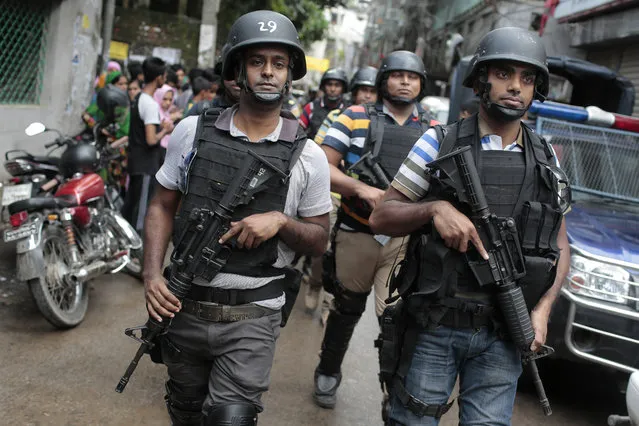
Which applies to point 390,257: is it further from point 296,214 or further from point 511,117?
point 511,117

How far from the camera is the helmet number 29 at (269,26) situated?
2.64m

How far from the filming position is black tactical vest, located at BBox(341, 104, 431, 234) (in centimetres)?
403

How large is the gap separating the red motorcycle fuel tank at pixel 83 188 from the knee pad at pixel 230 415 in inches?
122

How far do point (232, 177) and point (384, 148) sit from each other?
5.41ft

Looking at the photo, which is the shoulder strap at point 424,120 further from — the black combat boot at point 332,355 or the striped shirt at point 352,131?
the black combat boot at point 332,355

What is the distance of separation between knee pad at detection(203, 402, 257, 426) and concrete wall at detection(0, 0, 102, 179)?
19.7 ft

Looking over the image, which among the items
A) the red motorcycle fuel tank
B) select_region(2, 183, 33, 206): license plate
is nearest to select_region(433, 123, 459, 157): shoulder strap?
the red motorcycle fuel tank

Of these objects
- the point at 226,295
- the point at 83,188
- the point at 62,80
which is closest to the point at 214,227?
the point at 226,295

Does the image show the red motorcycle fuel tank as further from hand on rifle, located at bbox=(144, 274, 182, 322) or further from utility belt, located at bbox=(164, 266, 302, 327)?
hand on rifle, located at bbox=(144, 274, 182, 322)

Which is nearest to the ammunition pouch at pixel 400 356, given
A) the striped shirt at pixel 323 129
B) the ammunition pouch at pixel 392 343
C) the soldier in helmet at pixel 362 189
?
the ammunition pouch at pixel 392 343

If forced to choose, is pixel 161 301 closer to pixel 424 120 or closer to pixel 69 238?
pixel 424 120

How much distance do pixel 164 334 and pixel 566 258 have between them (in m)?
1.58

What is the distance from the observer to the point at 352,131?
418cm

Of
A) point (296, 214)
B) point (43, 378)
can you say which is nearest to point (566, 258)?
point (296, 214)
